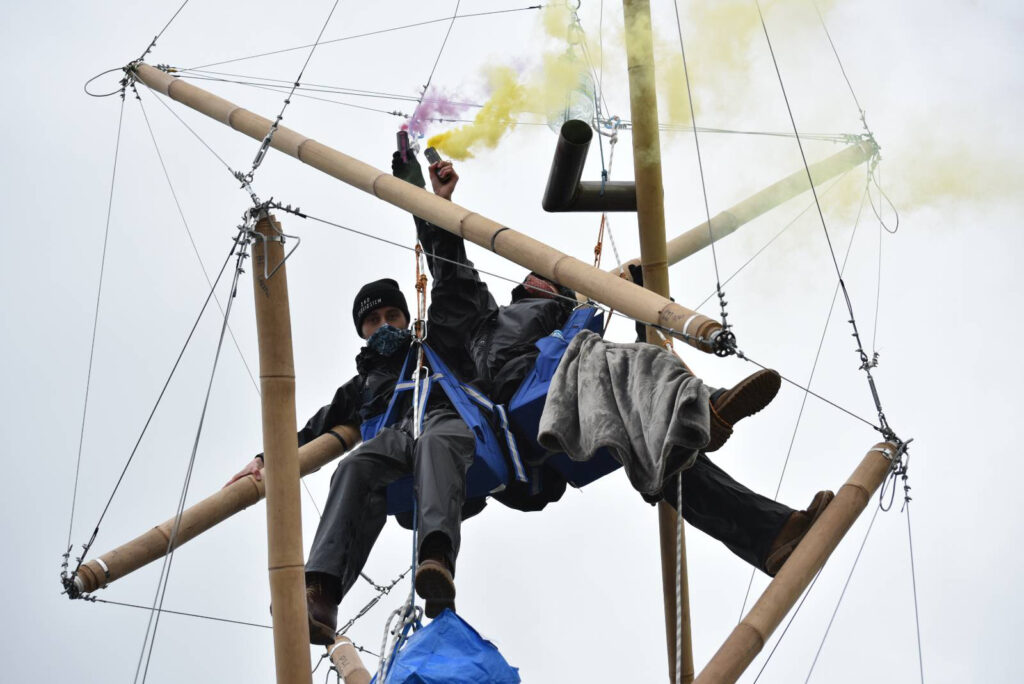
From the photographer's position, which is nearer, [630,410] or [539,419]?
[630,410]

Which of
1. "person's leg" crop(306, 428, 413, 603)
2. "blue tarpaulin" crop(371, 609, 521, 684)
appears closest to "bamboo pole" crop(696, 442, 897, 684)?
"blue tarpaulin" crop(371, 609, 521, 684)

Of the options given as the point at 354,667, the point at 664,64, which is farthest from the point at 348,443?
the point at 664,64

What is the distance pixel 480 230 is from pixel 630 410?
3.83ft

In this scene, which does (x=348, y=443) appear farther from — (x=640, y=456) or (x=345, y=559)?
(x=640, y=456)

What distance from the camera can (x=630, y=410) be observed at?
208 inches

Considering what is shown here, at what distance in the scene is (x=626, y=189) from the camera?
22.9 ft

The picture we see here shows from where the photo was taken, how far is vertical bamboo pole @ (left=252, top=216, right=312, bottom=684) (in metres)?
5.06

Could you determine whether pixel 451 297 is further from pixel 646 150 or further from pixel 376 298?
pixel 646 150

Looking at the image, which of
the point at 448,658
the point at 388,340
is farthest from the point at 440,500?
the point at 388,340

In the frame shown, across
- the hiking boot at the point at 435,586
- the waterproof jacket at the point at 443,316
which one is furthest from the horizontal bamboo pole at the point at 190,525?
the hiking boot at the point at 435,586

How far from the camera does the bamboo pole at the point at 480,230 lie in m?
5.04

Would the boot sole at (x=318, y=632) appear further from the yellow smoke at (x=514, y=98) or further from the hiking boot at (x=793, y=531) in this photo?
the yellow smoke at (x=514, y=98)

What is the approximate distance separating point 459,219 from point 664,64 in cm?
275

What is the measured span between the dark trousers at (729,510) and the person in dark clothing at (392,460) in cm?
101
